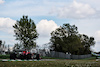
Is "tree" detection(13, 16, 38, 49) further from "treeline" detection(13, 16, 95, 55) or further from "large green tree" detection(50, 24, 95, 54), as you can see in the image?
"large green tree" detection(50, 24, 95, 54)

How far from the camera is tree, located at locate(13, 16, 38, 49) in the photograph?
160 ft

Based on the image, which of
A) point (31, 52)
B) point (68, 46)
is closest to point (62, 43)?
point (68, 46)

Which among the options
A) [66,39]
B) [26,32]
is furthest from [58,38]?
[26,32]

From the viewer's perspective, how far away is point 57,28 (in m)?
78.7

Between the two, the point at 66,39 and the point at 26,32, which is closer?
the point at 26,32

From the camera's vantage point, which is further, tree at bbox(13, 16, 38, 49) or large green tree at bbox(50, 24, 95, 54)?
large green tree at bbox(50, 24, 95, 54)

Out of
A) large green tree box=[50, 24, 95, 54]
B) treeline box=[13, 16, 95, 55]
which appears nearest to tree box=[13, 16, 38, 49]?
treeline box=[13, 16, 95, 55]

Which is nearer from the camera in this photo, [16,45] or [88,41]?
[16,45]

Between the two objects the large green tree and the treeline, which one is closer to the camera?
the treeline

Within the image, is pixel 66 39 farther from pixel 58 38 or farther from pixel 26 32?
pixel 26 32

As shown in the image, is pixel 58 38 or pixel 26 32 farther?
pixel 58 38

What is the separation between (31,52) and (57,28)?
4550 cm

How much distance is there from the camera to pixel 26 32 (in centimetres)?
4938

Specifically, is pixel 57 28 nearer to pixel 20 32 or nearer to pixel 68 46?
pixel 68 46
